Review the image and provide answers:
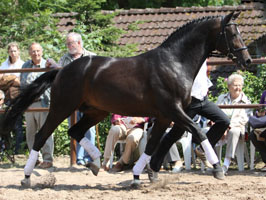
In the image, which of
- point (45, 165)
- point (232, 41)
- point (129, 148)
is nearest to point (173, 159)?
point (129, 148)

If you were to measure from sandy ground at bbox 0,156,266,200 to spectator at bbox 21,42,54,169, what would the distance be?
18.6 inches

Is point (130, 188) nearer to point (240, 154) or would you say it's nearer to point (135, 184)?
point (135, 184)

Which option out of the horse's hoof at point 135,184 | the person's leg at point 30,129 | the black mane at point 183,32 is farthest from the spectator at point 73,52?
the black mane at point 183,32

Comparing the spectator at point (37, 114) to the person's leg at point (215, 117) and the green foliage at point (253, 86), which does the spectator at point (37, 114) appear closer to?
the person's leg at point (215, 117)

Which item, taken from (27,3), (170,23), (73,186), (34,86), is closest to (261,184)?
(73,186)

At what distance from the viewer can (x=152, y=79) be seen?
239 inches

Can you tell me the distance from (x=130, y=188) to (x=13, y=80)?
330 centimetres

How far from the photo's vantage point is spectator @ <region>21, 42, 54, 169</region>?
8195 mm

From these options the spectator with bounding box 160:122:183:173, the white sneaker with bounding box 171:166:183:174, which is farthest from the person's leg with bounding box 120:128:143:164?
the white sneaker with bounding box 171:166:183:174

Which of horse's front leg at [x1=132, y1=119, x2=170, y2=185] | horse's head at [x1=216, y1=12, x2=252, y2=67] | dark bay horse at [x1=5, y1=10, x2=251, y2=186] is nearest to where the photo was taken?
→ dark bay horse at [x1=5, y1=10, x2=251, y2=186]

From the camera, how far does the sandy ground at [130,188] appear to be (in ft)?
18.8

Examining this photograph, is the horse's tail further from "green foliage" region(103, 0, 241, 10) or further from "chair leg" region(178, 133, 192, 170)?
"green foliage" region(103, 0, 241, 10)

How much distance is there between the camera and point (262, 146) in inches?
294

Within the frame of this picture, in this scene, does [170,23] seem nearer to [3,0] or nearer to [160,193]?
[3,0]
